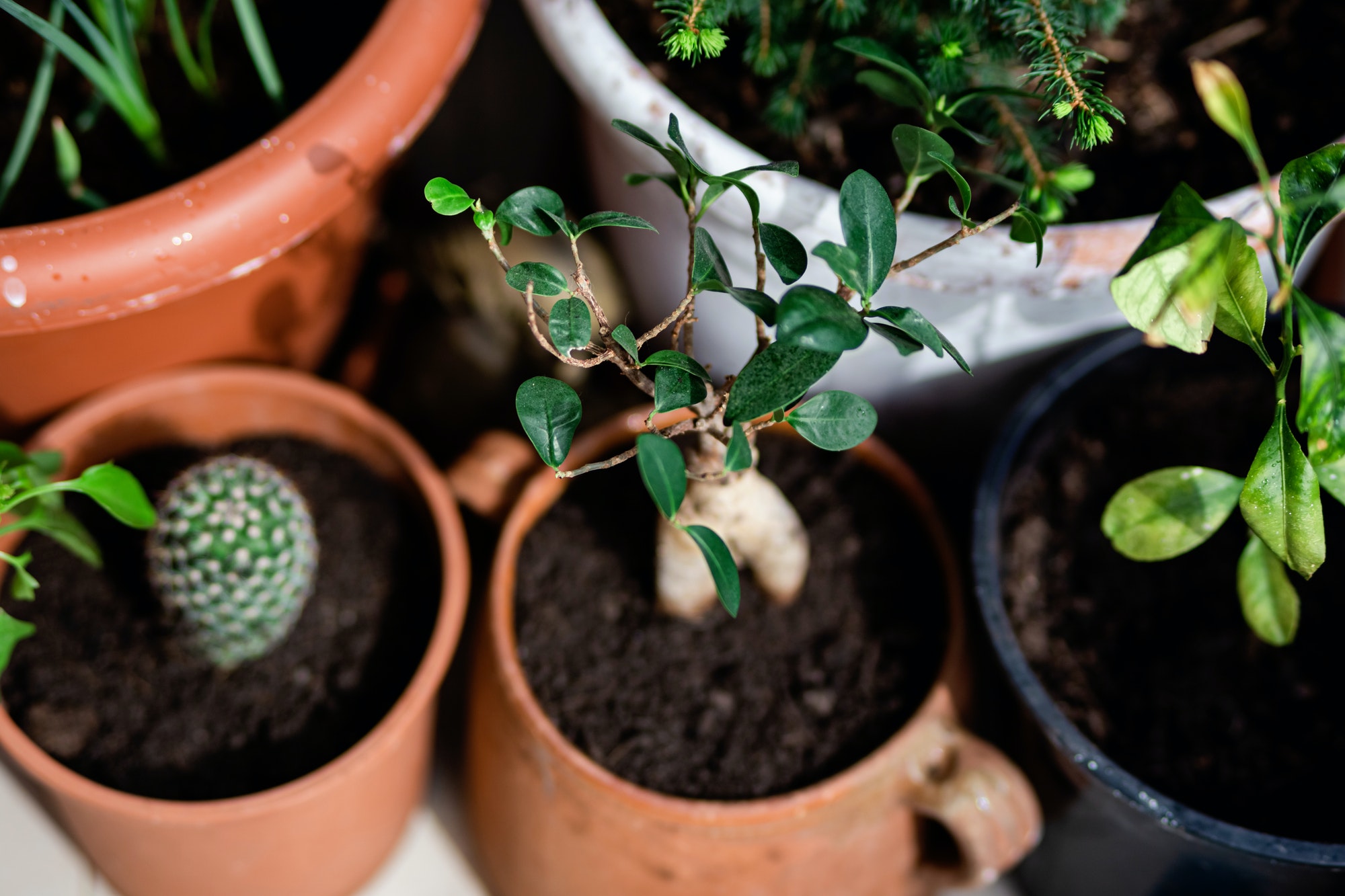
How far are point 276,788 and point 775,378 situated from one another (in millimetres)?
556

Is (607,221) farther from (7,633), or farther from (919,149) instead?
(7,633)

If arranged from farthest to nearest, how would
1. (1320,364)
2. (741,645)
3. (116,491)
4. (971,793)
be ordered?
(741,645) < (971,793) < (116,491) < (1320,364)

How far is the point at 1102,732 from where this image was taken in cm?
87

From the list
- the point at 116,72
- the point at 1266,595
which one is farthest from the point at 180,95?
the point at 1266,595

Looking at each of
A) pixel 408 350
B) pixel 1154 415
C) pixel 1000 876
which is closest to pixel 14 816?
pixel 408 350

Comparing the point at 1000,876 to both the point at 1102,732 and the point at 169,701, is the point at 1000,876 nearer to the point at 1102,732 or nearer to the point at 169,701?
the point at 1102,732

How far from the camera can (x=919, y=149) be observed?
0.61 meters

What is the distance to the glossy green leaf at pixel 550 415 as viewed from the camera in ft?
1.87

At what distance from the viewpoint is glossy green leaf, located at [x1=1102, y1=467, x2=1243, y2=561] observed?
70 centimetres

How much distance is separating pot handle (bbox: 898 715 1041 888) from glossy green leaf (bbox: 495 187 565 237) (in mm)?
480

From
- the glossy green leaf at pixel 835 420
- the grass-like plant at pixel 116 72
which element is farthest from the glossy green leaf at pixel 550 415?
the grass-like plant at pixel 116 72

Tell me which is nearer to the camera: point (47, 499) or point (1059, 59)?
point (1059, 59)

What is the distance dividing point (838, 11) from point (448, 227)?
0.59 m

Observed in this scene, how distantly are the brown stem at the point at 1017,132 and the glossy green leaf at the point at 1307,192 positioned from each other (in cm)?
21
